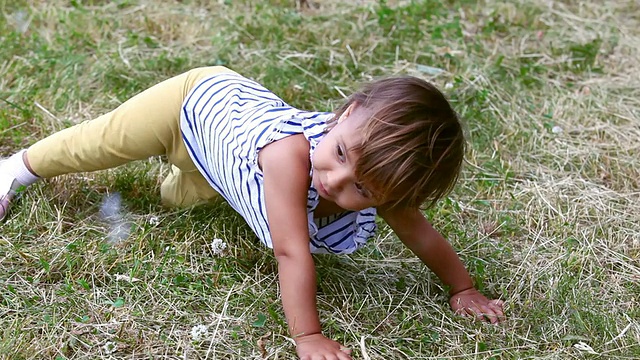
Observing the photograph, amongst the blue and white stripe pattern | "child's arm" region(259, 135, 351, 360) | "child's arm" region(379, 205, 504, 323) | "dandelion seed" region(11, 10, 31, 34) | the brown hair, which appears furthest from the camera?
"dandelion seed" region(11, 10, 31, 34)

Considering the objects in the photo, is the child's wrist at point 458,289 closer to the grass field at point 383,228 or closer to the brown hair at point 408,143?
the grass field at point 383,228

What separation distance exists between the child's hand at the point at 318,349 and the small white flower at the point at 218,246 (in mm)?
482

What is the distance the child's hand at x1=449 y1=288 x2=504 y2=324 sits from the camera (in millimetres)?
2184

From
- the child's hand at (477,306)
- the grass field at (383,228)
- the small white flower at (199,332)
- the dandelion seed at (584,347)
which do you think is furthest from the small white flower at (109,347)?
the dandelion seed at (584,347)

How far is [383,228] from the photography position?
8.36ft

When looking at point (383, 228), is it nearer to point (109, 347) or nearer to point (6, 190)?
point (109, 347)

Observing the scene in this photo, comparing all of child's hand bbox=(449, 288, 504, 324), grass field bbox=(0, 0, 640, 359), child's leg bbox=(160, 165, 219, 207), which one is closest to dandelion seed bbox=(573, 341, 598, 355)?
grass field bbox=(0, 0, 640, 359)

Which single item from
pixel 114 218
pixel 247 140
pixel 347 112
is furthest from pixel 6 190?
pixel 347 112

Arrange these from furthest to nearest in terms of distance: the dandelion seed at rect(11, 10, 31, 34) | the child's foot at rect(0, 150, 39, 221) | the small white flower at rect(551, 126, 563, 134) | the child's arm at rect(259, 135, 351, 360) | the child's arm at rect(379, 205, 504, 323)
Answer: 1. the dandelion seed at rect(11, 10, 31, 34)
2. the small white flower at rect(551, 126, 563, 134)
3. the child's foot at rect(0, 150, 39, 221)
4. the child's arm at rect(379, 205, 504, 323)
5. the child's arm at rect(259, 135, 351, 360)

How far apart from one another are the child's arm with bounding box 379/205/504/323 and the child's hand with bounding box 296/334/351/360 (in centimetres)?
40

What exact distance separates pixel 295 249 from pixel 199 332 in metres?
0.34

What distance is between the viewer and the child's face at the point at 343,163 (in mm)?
1894

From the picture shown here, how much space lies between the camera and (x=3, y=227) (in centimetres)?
239

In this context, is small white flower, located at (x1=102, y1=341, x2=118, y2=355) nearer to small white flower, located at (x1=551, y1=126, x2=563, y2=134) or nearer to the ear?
the ear
